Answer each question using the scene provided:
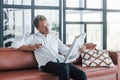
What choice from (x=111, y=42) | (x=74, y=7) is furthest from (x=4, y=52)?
(x=111, y=42)

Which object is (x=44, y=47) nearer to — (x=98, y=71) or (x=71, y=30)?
(x=98, y=71)

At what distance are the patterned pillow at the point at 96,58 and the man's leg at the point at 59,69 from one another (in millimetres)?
726

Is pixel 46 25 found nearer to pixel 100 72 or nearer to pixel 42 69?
pixel 42 69

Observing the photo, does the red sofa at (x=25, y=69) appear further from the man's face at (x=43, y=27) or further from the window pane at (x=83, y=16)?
the window pane at (x=83, y=16)

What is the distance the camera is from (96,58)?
3.64m

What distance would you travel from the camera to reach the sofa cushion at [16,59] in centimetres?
318

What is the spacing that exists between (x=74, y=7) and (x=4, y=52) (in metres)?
3.05

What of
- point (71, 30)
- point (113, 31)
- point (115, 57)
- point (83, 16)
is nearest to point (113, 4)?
point (113, 31)

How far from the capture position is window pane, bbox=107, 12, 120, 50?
20.6 feet

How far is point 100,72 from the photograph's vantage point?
3457 millimetres

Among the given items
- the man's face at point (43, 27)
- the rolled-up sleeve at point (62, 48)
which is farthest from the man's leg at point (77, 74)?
the man's face at point (43, 27)

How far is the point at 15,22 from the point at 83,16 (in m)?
1.75

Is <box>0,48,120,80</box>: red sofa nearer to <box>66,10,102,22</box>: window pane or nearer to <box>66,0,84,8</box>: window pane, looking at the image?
<box>66,10,102,22</box>: window pane

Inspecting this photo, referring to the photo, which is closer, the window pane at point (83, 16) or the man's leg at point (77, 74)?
the man's leg at point (77, 74)
